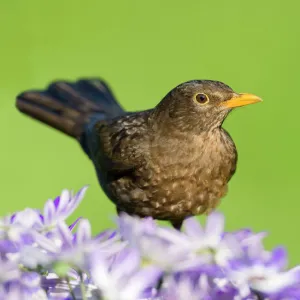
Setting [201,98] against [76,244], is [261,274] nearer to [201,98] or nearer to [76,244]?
[76,244]

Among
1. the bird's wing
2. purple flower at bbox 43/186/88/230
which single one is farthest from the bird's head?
purple flower at bbox 43/186/88/230

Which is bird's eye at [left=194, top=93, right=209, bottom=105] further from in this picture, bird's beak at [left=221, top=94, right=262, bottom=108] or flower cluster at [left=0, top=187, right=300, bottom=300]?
flower cluster at [left=0, top=187, right=300, bottom=300]

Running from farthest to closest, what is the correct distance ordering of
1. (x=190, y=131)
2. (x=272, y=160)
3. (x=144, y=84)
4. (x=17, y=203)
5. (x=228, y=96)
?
(x=144, y=84), (x=272, y=160), (x=17, y=203), (x=190, y=131), (x=228, y=96)

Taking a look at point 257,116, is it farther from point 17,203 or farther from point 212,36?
point 17,203

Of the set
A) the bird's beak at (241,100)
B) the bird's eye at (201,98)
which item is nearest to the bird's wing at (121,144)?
the bird's eye at (201,98)

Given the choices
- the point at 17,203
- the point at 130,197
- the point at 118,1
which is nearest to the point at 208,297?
the point at 130,197

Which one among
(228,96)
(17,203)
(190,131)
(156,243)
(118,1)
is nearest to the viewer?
(156,243)

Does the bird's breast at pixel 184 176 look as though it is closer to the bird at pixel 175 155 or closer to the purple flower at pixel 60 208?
the bird at pixel 175 155
